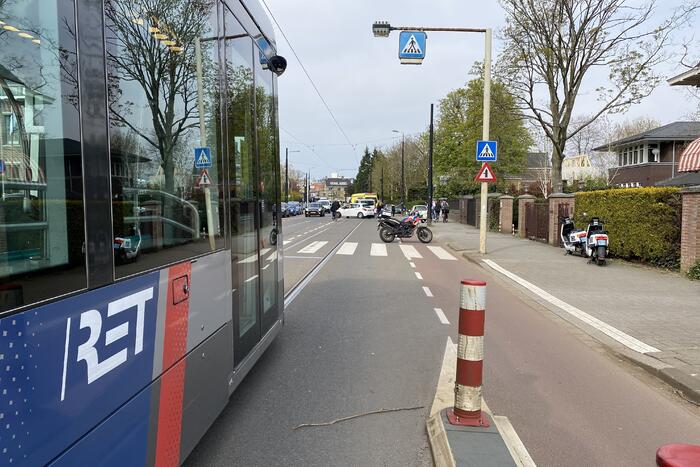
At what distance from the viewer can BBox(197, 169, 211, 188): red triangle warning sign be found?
9.92ft

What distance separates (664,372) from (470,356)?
267cm

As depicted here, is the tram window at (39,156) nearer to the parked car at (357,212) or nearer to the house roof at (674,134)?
the house roof at (674,134)

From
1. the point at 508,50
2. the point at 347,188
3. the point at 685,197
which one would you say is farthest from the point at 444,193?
the point at 347,188

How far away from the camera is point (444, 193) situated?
5059 cm

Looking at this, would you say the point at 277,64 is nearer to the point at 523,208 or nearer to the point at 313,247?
the point at 313,247

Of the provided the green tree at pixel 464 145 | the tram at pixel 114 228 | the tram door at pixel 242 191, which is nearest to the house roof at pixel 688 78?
the tram door at pixel 242 191

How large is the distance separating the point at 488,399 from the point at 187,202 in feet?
10.2

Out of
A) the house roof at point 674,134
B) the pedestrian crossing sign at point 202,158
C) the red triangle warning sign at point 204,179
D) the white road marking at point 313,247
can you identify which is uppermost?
the house roof at point 674,134

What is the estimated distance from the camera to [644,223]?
1181 cm

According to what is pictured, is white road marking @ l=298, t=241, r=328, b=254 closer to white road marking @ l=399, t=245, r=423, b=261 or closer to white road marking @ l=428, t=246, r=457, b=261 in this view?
white road marking @ l=399, t=245, r=423, b=261

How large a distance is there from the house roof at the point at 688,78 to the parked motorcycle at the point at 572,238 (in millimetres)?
4715

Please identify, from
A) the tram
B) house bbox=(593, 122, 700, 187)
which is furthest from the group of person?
the tram

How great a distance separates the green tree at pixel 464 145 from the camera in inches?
1543

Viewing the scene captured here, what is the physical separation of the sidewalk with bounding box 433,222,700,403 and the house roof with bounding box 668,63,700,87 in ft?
17.0
